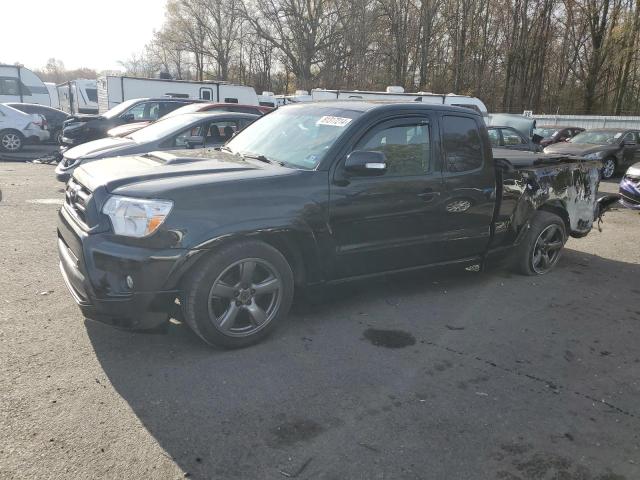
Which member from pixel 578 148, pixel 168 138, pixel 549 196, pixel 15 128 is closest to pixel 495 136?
pixel 578 148

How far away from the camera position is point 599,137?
1664 cm

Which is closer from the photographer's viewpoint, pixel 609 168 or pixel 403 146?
pixel 403 146

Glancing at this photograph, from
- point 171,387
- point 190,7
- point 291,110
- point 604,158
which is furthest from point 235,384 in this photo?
point 190,7

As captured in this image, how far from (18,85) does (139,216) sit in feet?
88.6

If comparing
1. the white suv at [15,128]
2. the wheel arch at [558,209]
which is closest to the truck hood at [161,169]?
the wheel arch at [558,209]

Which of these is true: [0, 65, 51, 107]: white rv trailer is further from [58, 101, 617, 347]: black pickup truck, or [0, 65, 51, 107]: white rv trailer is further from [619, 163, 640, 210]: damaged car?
[619, 163, 640, 210]: damaged car

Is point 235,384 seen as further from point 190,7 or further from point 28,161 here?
point 190,7

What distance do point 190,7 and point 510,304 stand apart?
48527 mm

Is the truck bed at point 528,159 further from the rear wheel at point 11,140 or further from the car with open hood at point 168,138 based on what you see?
the rear wheel at point 11,140

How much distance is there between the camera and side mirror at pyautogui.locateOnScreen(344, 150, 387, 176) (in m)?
3.91

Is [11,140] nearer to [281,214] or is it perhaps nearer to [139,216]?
[139,216]

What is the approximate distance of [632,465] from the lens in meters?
2.75

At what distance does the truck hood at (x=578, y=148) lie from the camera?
49.7 feet

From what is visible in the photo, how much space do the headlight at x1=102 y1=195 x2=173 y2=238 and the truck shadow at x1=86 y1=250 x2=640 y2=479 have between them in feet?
2.98
